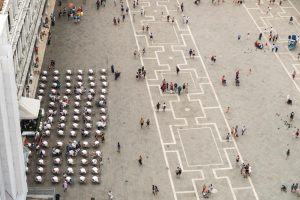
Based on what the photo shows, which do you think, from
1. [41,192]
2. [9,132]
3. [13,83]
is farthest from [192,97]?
[13,83]

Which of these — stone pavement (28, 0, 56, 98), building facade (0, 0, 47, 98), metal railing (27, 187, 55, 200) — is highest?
building facade (0, 0, 47, 98)

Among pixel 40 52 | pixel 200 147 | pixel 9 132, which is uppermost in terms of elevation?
pixel 9 132

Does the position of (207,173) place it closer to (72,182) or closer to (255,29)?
(72,182)

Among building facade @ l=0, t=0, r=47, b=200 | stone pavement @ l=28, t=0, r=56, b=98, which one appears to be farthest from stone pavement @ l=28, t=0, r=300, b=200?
building facade @ l=0, t=0, r=47, b=200

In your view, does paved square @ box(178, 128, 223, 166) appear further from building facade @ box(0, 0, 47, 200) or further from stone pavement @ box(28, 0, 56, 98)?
building facade @ box(0, 0, 47, 200)

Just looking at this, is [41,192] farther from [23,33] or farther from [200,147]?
[200,147]

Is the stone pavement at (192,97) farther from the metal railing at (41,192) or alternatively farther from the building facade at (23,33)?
the building facade at (23,33)
